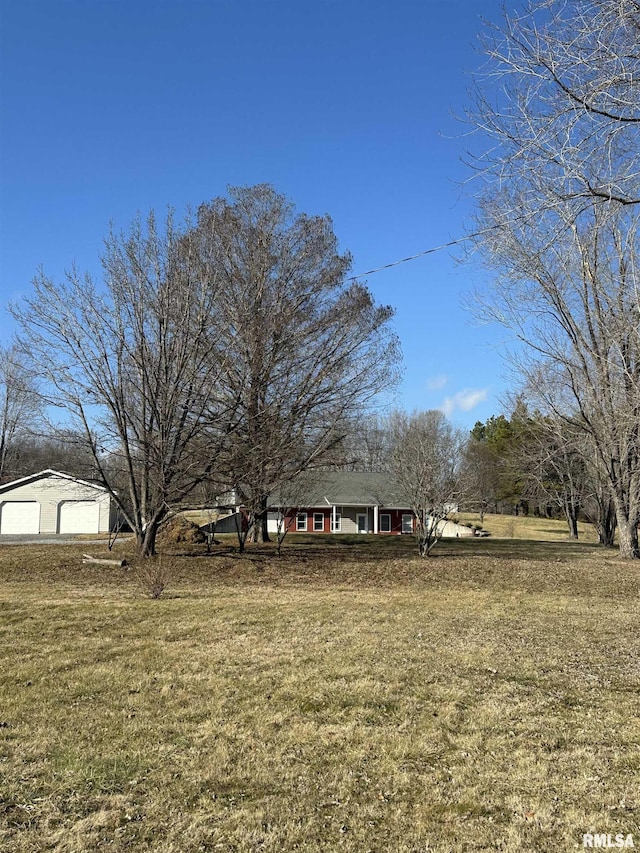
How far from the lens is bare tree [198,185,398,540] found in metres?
14.2

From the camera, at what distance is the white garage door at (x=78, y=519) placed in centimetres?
2870

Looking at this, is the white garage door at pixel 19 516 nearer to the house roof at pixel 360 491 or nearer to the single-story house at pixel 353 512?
the single-story house at pixel 353 512

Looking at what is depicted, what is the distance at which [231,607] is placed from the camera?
8.35 meters

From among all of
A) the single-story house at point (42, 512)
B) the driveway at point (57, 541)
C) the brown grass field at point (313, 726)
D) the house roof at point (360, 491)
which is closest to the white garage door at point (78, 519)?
the single-story house at point (42, 512)

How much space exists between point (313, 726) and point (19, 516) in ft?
93.7

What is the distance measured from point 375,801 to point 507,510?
58.8 metres

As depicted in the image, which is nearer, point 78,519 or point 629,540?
point 629,540

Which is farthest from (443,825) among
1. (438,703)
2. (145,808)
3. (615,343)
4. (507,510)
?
(507,510)

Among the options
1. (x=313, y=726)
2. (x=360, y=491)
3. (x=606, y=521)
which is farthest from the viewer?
(x=360, y=491)

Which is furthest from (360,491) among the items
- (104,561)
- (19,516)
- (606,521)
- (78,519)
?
(104,561)

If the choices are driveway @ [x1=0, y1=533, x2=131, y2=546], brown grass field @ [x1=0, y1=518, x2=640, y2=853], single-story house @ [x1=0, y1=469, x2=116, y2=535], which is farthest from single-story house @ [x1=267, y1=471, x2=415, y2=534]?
brown grass field @ [x1=0, y1=518, x2=640, y2=853]

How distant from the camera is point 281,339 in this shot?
49.4 ft

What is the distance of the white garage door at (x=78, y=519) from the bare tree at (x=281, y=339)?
15.1 meters

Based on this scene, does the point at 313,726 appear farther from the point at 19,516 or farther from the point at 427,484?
the point at 19,516
